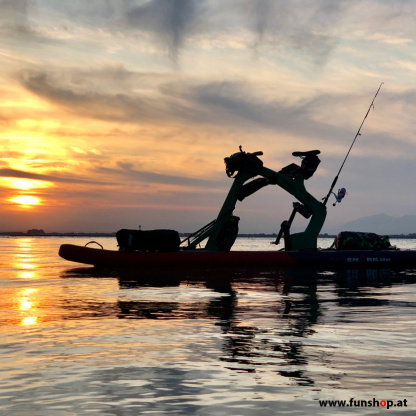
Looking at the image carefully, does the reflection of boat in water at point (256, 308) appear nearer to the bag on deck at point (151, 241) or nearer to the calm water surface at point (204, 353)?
the calm water surface at point (204, 353)

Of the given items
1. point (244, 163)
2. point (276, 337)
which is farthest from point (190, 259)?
point (276, 337)

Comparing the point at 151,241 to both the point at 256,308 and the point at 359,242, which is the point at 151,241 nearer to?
the point at 359,242

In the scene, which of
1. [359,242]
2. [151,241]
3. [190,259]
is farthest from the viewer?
[359,242]

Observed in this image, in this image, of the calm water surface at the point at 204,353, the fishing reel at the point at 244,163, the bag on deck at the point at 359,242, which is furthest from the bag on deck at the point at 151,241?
the calm water surface at the point at 204,353

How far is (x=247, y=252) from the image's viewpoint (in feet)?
92.9

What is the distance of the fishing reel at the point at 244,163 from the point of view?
1142 inches

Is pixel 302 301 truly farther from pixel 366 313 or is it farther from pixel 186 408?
pixel 186 408

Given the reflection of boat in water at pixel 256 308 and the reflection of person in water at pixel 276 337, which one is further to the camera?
the reflection of boat in water at pixel 256 308

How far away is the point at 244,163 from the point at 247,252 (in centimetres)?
414

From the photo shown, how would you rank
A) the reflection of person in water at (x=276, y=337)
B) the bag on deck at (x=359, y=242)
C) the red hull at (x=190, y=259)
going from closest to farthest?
the reflection of person in water at (x=276, y=337) < the red hull at (x=190, y=259) < the bag on deck at (x=359, y=242)

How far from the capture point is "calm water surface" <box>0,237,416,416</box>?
6141 mm

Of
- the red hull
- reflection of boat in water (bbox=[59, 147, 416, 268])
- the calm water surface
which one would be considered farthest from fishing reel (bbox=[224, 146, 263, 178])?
the calm water surface

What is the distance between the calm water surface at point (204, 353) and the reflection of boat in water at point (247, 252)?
422 inches

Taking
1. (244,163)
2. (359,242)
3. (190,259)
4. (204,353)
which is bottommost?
(204,353)
